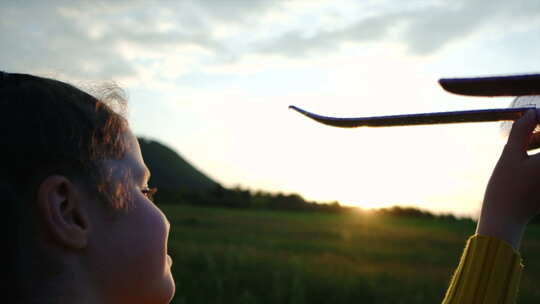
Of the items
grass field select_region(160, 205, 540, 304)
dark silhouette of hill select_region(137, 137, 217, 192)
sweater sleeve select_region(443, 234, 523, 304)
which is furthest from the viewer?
dark silhouette of hill select_region(137, 137, 217, 192)

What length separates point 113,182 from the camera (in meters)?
1.48

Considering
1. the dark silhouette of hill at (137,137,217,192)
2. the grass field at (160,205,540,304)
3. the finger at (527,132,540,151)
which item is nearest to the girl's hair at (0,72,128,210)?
the finger at (527,132,540,151)

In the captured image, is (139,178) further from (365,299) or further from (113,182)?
(365,299)

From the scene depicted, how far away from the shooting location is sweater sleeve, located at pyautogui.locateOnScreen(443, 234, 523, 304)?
1.40 m

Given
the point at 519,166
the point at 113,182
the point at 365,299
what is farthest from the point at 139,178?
the point at 365,299

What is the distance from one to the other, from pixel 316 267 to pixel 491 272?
8.20m

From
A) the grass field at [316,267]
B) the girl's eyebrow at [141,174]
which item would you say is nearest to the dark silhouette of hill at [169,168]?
the grass field at [316,267]

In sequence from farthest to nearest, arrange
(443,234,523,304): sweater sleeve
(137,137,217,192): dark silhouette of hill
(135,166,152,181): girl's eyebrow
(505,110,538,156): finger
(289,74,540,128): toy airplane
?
1. (137,137,217,192): dark silhouette of hill
2. (135,166,152,181): girl's eyebrow
3. (443,234,523,304): sweater sleeve
4. (505,110,538,156): finger
5. (289,74,540,128): toy airplane

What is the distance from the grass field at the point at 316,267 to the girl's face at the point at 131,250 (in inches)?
216

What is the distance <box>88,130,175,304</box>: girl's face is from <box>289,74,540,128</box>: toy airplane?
607 millimetres

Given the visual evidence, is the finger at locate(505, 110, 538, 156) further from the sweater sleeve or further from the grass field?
the grass field

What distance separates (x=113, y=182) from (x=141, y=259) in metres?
0.23

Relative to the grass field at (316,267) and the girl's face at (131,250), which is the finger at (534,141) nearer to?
the girl's face at (131,250)

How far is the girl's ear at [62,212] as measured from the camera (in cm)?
133
